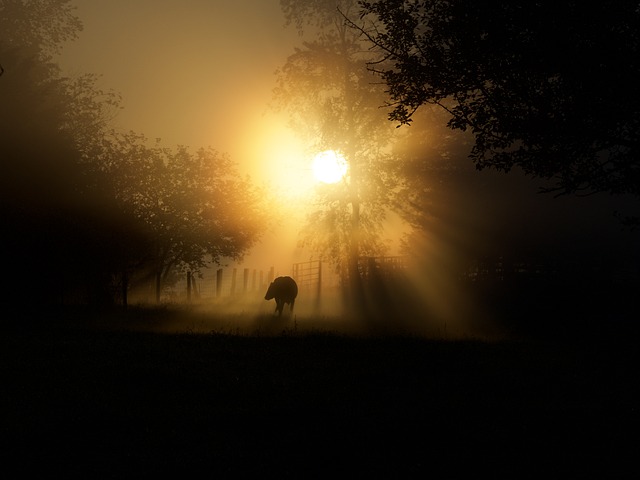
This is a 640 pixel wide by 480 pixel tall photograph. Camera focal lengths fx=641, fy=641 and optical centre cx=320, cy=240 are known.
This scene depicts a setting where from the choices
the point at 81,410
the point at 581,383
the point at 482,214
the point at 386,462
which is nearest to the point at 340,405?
the point at 386,462

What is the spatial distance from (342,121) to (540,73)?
994 inches

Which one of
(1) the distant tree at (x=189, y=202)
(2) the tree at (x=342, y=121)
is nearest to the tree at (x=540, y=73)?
(2) the tree at (x=342, y=121)

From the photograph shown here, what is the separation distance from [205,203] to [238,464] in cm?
4285

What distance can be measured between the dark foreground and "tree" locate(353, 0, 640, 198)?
13.8 ft

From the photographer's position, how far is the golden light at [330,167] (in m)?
37.1

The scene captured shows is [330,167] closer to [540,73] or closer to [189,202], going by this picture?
[189,202]

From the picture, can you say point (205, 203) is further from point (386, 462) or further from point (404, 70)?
point (386, 462)

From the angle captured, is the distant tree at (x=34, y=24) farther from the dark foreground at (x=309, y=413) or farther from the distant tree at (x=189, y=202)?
the dark foreground at (x=309, y=413)

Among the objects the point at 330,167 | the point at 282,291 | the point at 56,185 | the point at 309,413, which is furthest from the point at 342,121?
the point at 309,413

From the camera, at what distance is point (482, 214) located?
115 ft

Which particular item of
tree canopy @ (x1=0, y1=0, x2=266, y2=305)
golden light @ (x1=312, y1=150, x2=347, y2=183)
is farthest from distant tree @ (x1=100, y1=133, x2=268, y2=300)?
golden light @ (x1=312, y1=150, x2=347, y2=183)

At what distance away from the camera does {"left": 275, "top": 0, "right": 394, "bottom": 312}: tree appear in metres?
36.4

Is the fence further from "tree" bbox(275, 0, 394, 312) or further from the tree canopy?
"tree" bbox(275, 0, 394, 312)

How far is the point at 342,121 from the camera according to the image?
121 ft
